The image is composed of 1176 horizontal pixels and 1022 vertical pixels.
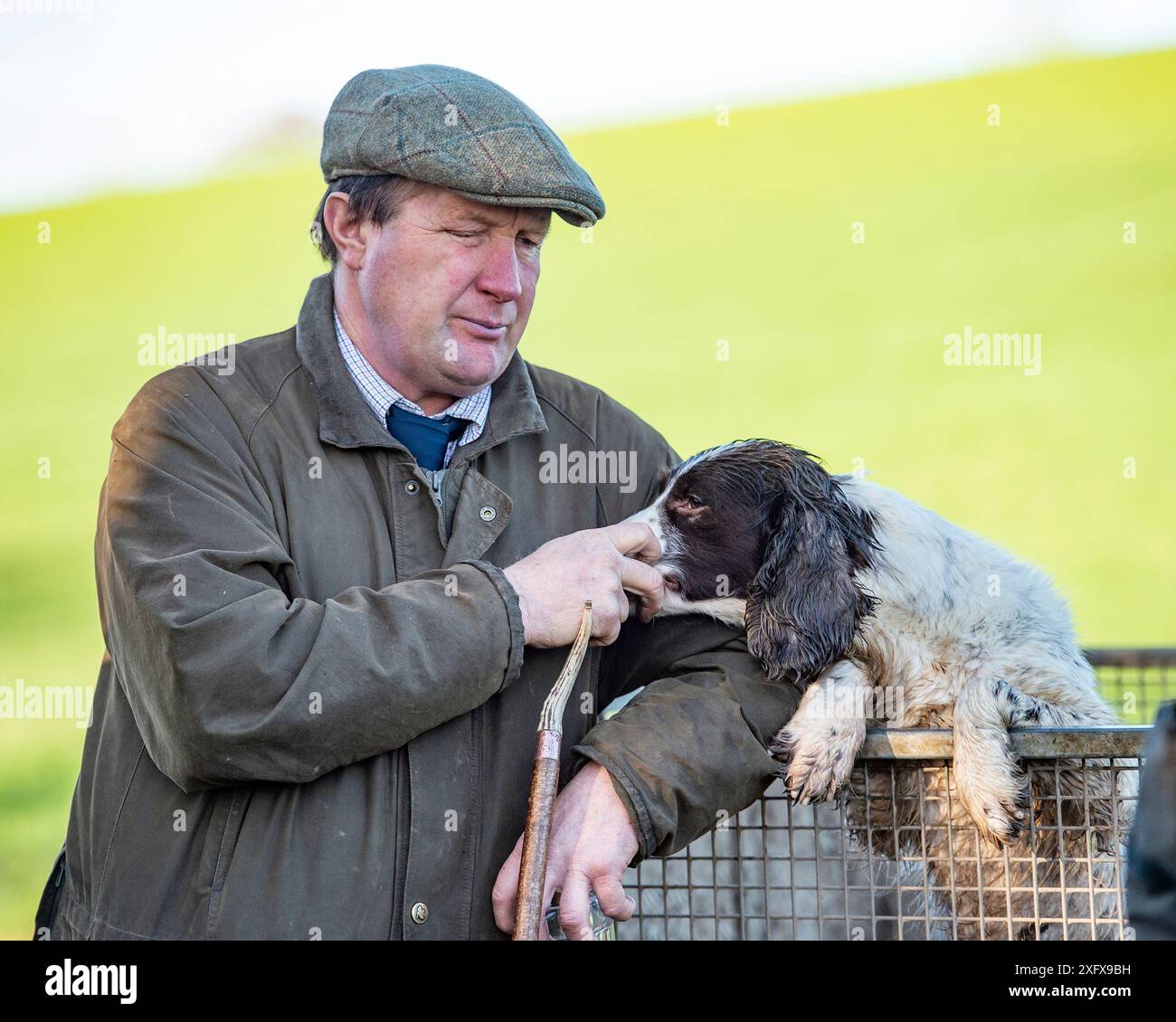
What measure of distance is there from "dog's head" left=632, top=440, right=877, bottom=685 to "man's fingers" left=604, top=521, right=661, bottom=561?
7 cm

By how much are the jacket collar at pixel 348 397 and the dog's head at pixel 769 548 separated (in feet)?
1.33

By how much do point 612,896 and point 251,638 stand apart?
0.74 m

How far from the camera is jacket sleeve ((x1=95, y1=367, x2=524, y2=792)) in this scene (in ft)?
6.93

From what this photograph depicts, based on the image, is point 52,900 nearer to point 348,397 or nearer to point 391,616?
point 391,616

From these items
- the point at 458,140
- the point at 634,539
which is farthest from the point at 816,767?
the point at 458,140

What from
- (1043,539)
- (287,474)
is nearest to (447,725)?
(287,474)

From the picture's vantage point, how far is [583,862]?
2.29 m

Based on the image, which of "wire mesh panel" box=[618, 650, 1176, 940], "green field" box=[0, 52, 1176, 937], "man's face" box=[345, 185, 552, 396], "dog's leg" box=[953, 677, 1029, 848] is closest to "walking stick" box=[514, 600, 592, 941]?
"wire mesh panel" box=[618, 650, 1176, 940]

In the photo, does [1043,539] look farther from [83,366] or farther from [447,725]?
[447,725]

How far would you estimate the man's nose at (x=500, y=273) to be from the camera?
2.56 meters

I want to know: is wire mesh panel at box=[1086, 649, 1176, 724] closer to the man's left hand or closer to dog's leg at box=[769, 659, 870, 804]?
dog's leg at box=[769, 659, 870, 804]

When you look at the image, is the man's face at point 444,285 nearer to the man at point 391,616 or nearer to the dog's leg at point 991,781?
the man at point 391,616

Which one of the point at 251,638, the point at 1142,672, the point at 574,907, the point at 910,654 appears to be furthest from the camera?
the point at 1142,672
